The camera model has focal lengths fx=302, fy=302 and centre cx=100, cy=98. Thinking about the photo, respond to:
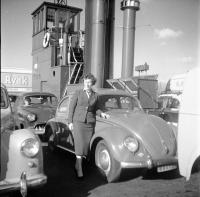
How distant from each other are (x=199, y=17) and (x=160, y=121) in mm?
1920

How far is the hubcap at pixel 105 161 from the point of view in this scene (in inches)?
182

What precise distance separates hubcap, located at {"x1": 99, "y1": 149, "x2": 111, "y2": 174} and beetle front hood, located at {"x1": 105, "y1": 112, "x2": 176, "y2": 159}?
1.65 ft

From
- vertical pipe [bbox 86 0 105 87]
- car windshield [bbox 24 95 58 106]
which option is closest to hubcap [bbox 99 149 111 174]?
car windshield [bbox 24 95 58 106]

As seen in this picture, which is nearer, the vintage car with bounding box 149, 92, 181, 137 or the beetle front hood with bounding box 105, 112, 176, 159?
the beetle front hood with bounding box 105, 112, 176, 159

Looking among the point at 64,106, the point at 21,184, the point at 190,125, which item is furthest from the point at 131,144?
the point at 64,106

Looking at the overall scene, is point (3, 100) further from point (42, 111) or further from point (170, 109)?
point (170, 109)

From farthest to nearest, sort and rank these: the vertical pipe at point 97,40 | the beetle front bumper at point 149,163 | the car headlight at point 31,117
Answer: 1. the vertical pipe at point 97,40
2. the car headlight at point 31,117
3. the beetle front bumper at point 149,163

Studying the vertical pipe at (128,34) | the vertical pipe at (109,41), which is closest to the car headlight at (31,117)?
the vertical pipe at (109,41)

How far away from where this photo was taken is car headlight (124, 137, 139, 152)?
4410 mm

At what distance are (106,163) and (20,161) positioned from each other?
1606 mm

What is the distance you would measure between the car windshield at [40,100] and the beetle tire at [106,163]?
4.55 m

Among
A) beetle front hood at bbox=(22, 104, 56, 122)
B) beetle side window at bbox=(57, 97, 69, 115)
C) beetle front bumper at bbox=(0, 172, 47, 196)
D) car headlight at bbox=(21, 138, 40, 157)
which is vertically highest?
beetle side window at bbox=(57, 97, 69, 115)

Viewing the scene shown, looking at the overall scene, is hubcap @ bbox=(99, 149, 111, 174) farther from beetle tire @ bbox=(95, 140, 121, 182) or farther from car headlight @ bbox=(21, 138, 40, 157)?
car headlight @ bbox=(21, 138, 40, 157)

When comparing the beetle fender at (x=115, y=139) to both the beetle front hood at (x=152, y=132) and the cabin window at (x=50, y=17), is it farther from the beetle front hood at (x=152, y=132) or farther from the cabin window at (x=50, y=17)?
the cabin window at (x=50, y=17)
